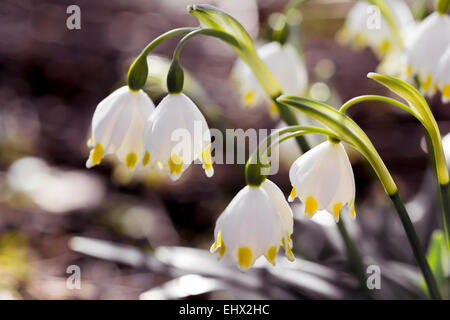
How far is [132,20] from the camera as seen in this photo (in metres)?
3.34

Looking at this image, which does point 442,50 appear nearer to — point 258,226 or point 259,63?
point 259,63

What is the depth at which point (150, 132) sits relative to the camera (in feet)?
2.43

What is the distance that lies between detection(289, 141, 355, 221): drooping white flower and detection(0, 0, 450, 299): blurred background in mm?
400

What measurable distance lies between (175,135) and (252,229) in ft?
0.60

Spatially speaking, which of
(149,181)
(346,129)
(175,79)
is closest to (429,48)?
(346,129)

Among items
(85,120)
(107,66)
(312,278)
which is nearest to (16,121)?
(85,120)

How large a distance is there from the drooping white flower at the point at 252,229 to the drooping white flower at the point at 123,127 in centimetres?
19

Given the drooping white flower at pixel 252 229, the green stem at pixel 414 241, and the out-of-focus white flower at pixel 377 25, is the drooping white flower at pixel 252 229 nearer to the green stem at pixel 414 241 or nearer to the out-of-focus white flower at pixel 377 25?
the green stem at pixel 414 241

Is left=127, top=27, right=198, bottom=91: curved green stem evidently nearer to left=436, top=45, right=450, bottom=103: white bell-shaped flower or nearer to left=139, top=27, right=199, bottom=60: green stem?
left=139, top=27, right=199, bottom=60: green stem

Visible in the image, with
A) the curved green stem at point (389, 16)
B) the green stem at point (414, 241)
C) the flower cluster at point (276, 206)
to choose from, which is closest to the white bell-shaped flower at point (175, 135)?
the flower cluster at point (276, 206)

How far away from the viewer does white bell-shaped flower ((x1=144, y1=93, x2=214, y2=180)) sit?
0.73 m

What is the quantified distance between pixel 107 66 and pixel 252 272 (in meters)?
2.00

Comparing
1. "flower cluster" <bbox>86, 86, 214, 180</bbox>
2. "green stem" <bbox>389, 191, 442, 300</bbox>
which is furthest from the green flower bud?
"green stem" <bbox>389, 191, 442, 300</bbox>

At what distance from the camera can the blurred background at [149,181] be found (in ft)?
3.89
